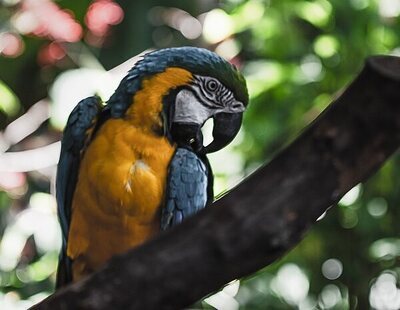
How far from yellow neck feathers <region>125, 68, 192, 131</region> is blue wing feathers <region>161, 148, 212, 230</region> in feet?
0.23

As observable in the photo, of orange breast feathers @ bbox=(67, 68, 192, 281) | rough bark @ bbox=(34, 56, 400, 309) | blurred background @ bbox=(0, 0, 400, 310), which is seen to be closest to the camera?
rough bark @ bbox=(34, 56, 400, 309)

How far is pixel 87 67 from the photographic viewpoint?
8.45 feet

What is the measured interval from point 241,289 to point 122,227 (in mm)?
846

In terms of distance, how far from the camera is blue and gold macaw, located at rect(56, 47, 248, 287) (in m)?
1.53

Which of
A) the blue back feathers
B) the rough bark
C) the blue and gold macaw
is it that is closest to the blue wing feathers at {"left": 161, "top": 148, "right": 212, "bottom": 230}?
the blue and gold macaw

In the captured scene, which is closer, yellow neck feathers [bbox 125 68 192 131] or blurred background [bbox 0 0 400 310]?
yellow neck feathers [bbox 125 68 192 131]

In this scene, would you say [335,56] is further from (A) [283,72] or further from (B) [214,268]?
(B) [214,268]

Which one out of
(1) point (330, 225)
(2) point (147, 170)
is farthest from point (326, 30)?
(2) point (147, 170)

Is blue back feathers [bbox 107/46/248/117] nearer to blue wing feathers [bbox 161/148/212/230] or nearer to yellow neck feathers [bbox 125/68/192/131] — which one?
yellow neck feathers [bbox 125/68/192/131]

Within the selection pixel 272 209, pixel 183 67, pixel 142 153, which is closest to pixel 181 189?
pixel 142 153

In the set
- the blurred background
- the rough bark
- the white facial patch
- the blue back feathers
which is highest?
the rough bark

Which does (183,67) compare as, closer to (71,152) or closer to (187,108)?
(187,108)

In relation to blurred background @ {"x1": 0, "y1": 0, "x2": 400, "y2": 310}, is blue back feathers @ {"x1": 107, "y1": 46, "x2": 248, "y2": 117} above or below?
above

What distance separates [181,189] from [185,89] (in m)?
0.17
